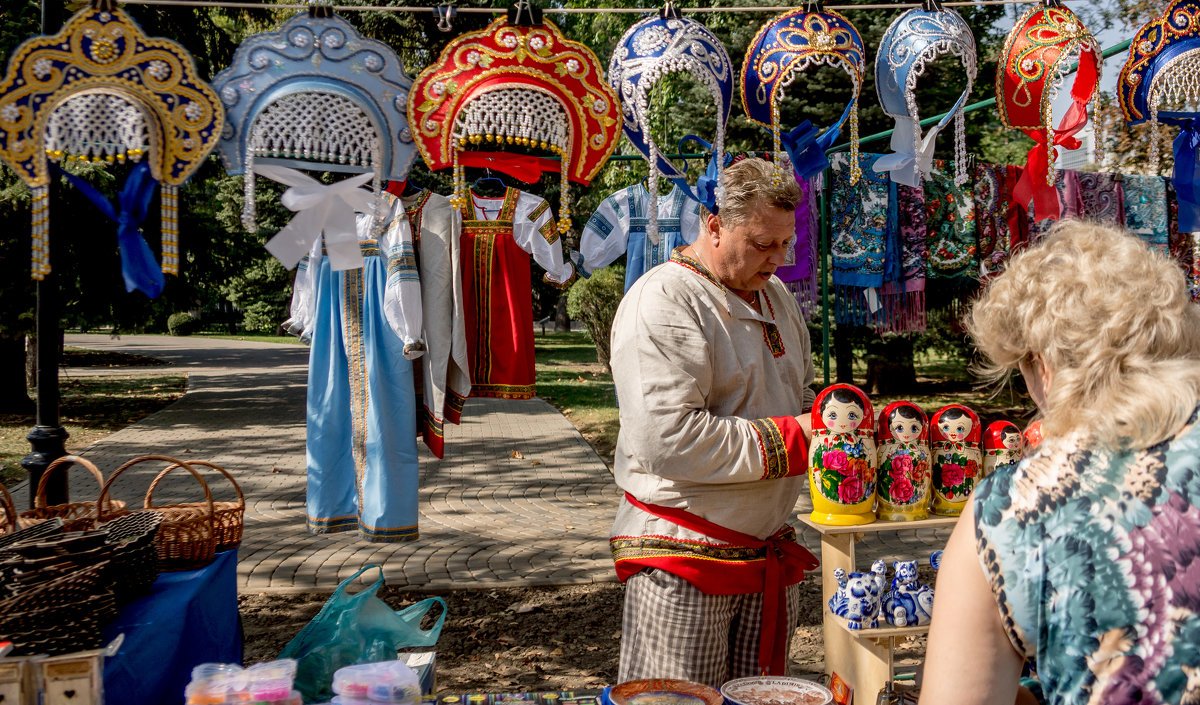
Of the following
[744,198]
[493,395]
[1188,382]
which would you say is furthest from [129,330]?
[1188,382]

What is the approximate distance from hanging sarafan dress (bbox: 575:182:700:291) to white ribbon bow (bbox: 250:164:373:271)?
1584mm

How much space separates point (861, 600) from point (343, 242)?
1.79 meters

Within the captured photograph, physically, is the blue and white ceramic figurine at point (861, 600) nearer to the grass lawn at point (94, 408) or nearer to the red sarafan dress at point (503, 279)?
the red sarafan dress at point (503, 279)

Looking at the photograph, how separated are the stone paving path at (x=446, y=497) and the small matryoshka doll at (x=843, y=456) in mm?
2974

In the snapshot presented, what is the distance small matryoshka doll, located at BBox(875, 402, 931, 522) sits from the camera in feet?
8.07

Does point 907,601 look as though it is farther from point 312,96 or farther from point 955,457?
point 312,96

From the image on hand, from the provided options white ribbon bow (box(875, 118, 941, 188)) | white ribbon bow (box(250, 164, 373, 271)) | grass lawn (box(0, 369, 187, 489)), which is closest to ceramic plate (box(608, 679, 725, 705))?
white ribbon bow (box(250, 164, 373, 271))

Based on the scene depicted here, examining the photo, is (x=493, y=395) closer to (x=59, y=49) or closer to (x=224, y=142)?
(x=224, y=142)

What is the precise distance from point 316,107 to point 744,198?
49.1 inches

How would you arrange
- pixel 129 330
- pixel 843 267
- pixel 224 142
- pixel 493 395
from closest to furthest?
pixel 224 142, pixel 493 395, pixel 843 267, pixel 129 330

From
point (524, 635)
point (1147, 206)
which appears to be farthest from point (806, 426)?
point (1147, 206)

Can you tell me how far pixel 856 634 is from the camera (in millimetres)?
2520

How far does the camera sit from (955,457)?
8.16 feet

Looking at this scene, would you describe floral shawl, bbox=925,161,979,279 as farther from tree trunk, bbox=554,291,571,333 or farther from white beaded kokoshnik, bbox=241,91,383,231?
tree trunk, bbox=554,291,571,333
